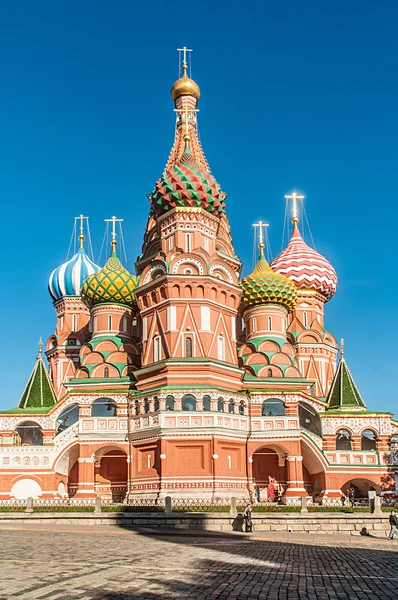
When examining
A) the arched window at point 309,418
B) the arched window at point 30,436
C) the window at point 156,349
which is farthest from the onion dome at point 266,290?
the arched window at point 30,436

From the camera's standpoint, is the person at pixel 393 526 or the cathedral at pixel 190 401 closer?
the person at pixel 393 526

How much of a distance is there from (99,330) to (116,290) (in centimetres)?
217

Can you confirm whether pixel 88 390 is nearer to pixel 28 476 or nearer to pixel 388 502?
pixel 28 476

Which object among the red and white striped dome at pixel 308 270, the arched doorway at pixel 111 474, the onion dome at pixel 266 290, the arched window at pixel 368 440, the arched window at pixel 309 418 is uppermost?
the red and white striped dome at pixel 308 270

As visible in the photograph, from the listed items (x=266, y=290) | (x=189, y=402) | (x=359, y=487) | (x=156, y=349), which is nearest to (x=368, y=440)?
(x=359, y=487)

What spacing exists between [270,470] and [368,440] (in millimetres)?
7147

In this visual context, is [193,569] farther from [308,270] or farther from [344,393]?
[308,270]

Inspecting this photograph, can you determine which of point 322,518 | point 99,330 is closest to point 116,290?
point 99,330

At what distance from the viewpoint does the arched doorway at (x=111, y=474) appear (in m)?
30.3

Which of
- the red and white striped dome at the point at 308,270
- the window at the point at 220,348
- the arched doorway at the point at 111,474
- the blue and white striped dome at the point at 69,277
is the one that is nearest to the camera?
the window at the point at 220,348

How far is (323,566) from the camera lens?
1121 cm

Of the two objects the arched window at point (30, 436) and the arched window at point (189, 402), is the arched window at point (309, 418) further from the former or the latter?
the arched window at point (30, 436)

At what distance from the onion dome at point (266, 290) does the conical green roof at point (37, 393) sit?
1046cm

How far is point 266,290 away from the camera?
113 feet
